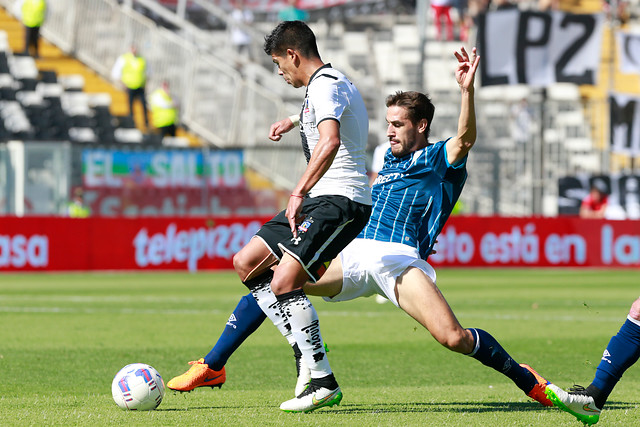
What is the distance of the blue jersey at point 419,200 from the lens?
7.06 metres

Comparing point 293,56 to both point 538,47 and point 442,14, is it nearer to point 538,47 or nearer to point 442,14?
point 538,47

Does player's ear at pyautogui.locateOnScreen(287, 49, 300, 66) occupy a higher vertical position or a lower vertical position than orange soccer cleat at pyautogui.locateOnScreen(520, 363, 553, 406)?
higher

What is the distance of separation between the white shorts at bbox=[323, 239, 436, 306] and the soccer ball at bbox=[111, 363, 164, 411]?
1.22m

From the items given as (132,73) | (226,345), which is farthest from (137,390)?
(132,73)

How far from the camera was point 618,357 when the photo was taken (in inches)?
243

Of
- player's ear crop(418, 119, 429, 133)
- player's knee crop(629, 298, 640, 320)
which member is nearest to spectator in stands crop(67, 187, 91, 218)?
player's ear crop(418, 119, 429, 133)

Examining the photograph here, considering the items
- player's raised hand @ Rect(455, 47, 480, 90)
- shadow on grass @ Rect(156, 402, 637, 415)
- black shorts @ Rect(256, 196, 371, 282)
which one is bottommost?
shadow on grass @ Rect(156, 402, 637, 415)

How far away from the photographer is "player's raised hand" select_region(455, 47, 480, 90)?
6645mm

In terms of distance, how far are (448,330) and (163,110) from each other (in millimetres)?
21041

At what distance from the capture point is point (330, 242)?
666 cm

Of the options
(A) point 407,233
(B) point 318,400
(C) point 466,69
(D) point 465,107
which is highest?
(C) point 466,69

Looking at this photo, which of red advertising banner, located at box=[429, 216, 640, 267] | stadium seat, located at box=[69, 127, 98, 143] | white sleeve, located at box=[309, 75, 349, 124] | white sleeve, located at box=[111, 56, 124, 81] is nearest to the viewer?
white sleeve, located at box=[309, 75, 349, 124]

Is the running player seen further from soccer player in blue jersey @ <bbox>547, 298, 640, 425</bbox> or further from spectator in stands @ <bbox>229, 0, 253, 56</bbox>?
spectator in stands @ <bbox>229, 0, 253, 56</bbox>

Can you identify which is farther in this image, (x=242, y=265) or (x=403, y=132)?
(x=403, y=132)
